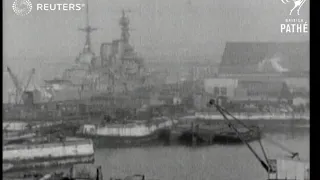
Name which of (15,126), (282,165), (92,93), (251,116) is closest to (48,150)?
(15,126)

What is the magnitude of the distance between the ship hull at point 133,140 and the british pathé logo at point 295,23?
25.2 inches

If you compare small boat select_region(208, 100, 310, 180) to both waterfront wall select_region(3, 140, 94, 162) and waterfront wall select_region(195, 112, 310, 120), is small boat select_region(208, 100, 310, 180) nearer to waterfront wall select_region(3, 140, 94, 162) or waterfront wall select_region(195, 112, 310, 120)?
waterfront wall select_region(195, 112, 310, 120)

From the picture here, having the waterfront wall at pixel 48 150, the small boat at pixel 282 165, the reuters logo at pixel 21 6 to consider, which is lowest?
the small boat at pixel 282 165

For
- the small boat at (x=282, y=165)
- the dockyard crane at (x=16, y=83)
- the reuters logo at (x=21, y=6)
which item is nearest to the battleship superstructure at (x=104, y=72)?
the dockyard crane at (x=16, y=83)

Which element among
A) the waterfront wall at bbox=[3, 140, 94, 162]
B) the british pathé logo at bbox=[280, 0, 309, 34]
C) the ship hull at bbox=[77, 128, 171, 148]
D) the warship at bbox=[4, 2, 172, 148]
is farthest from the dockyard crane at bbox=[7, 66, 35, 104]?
the british pathé logo at bbox=[280, 0, 309, 34]

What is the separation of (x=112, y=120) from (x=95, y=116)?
0.24 feet

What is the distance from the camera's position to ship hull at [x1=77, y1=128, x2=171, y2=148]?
6.06ft

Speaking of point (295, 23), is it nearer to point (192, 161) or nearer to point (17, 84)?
point (192, 161)

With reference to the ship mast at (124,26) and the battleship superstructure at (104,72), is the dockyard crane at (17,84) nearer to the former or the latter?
the battleship superstructure at (104,72)

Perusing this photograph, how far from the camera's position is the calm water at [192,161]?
1844 millimetres

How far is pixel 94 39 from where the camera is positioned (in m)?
1.85

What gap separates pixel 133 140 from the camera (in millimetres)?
1854

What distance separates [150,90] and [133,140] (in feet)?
0.71

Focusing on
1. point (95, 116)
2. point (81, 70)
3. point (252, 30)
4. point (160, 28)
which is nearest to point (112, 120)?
point (95, 116)
